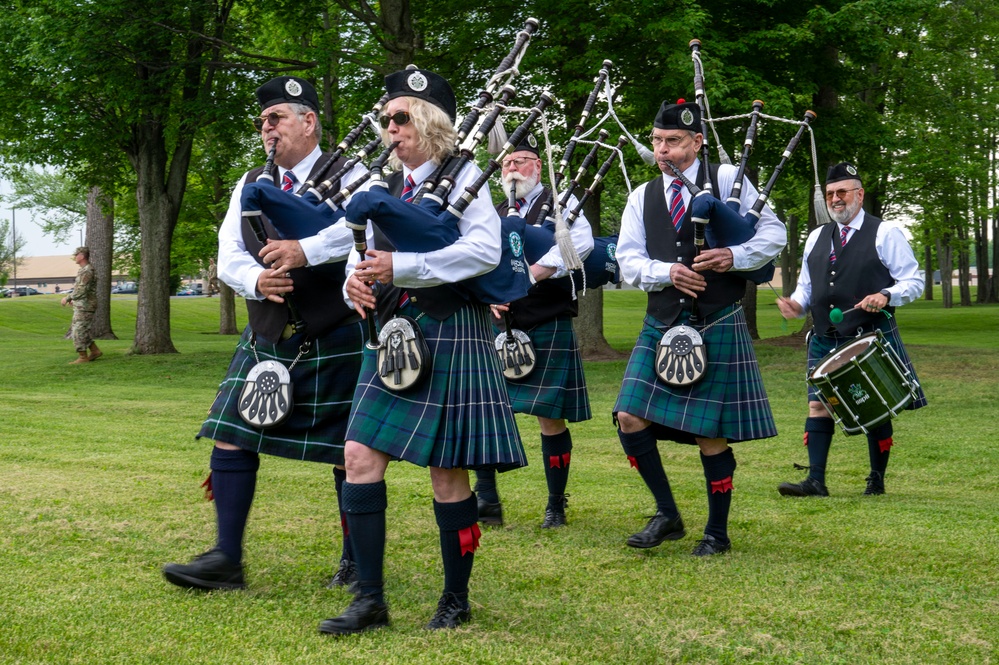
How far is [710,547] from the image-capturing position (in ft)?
15.6

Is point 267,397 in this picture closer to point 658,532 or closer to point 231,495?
point 231,495

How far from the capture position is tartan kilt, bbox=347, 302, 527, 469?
11.5ft

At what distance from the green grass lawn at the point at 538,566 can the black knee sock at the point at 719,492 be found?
15cm

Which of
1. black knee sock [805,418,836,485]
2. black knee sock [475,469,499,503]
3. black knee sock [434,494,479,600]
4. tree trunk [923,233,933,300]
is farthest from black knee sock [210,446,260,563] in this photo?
tree trunk [923,233,933,300]

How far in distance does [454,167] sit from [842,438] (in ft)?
21.3

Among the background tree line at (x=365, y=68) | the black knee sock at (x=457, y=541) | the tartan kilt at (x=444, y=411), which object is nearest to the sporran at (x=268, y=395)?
the tartan kilt at (x=444, y=411)

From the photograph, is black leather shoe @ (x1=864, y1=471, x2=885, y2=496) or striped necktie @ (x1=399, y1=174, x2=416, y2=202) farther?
black leather shoe @ (x1=864, y1=471, x2=885, y2=496)

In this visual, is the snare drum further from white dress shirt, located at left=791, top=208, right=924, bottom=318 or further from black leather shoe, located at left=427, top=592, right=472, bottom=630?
black leather shoe, located at left=427, top=592, right=472, bottom=630

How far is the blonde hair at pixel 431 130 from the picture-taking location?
11.7 feet

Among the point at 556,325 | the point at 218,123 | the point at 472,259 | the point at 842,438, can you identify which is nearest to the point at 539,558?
the point at 556,325

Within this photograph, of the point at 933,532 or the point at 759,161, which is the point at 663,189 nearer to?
the point at 933,532

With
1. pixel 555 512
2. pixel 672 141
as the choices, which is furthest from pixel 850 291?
pixel 555 512

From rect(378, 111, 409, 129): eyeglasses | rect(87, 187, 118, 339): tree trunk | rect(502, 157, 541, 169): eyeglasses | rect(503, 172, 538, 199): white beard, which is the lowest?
rect(378, 111, 409, 129): eyeglasses

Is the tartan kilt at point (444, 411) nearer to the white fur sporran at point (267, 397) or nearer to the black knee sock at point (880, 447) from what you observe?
the white fur sporran at point (267, 397)
